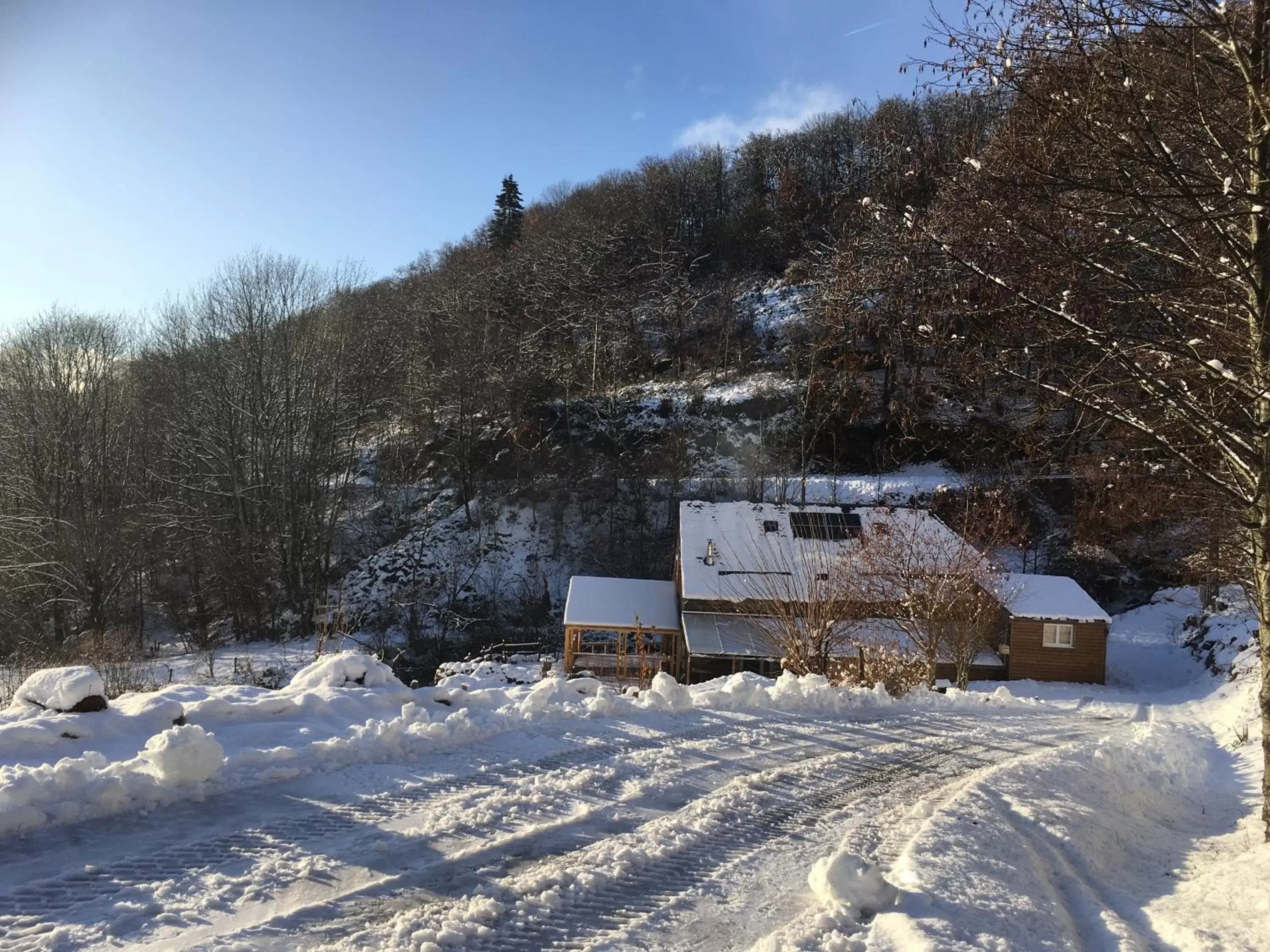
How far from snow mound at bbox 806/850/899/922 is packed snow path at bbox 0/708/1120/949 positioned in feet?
0.58

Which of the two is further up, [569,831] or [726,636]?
[569,831]

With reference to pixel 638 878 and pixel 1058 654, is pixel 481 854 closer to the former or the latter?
pixel 638 878

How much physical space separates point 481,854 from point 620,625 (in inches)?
663

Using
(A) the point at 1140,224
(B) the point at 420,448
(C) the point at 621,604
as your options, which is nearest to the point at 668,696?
(A) the point at 1140,224

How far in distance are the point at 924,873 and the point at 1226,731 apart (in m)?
10.2

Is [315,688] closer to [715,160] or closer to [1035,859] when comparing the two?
[1035,859]

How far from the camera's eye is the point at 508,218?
56094mm

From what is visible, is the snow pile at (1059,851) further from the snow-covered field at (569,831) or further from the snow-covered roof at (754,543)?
the snow-covered roof at (754,543)

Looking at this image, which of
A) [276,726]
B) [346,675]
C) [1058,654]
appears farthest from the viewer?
[1058,654]

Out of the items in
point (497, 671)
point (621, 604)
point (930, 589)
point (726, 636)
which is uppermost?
point (930, 589)

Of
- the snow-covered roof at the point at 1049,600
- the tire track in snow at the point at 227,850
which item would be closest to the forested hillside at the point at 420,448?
the snow-covered roof at the point at 1049,600

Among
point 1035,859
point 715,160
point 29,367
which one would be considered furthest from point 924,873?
point 715,160

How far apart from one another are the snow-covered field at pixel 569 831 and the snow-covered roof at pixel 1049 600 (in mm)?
14046

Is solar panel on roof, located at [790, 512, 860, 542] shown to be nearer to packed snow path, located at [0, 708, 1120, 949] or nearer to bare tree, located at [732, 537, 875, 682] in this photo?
bare tree, located at [732, 537, 875, 682]
